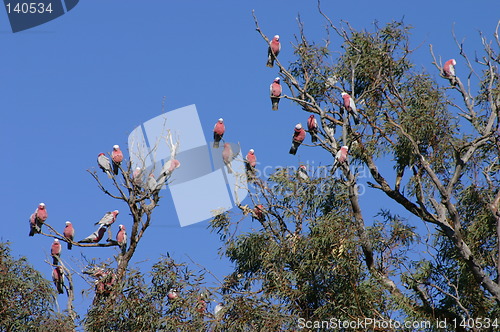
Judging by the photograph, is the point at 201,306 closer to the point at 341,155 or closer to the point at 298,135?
the point at 341,155

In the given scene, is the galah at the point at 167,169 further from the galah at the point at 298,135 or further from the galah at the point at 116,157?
the galah at the point at 298,135

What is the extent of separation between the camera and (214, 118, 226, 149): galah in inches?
573

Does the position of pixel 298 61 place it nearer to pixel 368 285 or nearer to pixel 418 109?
pixel 418 109

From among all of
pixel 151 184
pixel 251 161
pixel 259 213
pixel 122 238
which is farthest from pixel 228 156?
pixel 122 238

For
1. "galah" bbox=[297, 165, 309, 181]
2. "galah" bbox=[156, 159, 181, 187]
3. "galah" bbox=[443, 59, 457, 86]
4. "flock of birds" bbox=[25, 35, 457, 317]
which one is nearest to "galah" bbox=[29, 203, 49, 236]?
"flock of birds" bbox=[25, 35, 457, 317]

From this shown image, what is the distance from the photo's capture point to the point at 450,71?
44.8 ft

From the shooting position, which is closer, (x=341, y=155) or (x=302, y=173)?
(x=341, y=155)

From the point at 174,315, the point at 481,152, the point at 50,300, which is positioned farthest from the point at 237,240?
the point at 481,152

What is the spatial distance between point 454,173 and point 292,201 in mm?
1871

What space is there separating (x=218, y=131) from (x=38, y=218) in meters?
2.63

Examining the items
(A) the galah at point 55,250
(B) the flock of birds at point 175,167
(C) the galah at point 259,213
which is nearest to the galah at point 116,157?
A: (B) the flock of birds at point 175,167

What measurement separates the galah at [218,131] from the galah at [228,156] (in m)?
0.35

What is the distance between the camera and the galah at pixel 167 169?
41.5ft

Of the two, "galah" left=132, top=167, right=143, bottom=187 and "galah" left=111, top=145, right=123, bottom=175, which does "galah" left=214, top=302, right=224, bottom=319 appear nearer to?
"galah" left=132, top=167, right=143, bottom=187
